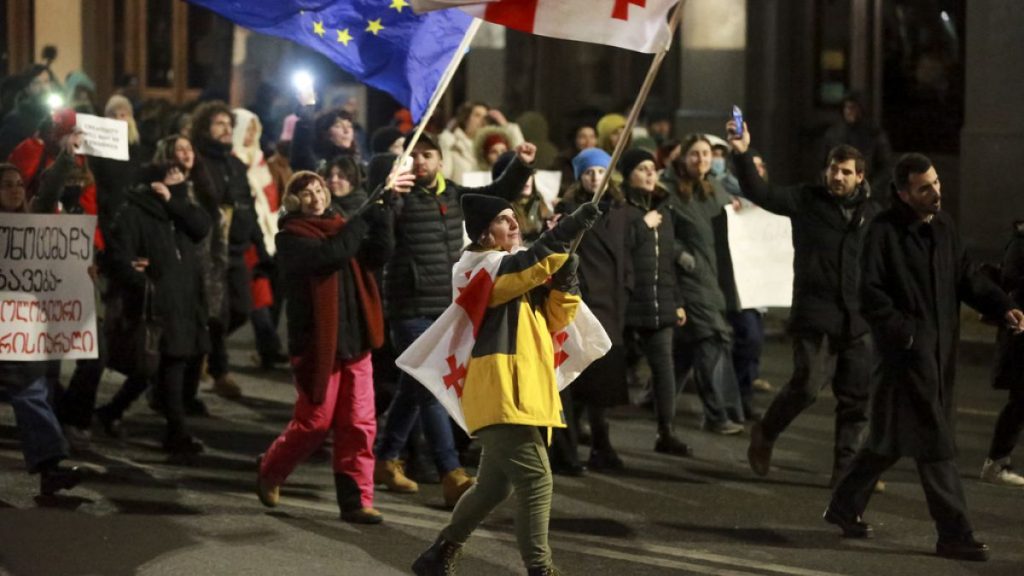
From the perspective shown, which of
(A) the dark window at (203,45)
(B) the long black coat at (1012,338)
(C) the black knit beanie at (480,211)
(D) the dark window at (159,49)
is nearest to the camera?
(C) the black knit beanie at (480,211)

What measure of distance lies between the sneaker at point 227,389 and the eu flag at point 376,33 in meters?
3.88

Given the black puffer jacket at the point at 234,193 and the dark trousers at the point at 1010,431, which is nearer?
the dark trousers at the point at 1010,431

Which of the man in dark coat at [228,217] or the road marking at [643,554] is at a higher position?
the man in dark coat at [228,217]

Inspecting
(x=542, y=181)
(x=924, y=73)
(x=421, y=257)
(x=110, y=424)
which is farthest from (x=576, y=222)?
(x=924, y=73)

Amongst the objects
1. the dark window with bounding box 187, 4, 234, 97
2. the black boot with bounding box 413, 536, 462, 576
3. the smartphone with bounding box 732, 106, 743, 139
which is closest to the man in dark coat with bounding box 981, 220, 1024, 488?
the smartphone with bounding box 732, 106, 743, 139

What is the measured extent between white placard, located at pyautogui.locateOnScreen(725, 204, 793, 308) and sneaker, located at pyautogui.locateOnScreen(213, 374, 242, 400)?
3.22 meters

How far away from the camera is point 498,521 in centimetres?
930

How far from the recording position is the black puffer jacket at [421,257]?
10.0 meters

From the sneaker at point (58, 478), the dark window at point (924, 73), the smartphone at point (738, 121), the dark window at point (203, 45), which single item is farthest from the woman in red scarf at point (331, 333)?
the dark window at point (203, 45)

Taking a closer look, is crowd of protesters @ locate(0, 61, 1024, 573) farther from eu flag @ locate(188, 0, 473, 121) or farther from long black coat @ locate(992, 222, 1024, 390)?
eu flag @ locate(188, 0, 473, 121)

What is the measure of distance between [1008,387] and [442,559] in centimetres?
385

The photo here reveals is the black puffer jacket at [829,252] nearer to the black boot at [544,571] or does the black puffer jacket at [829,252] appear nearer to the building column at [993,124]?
the black boot at [544,571]

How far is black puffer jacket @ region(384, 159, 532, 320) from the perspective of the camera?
1002 cm

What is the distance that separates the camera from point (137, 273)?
10.7 m
